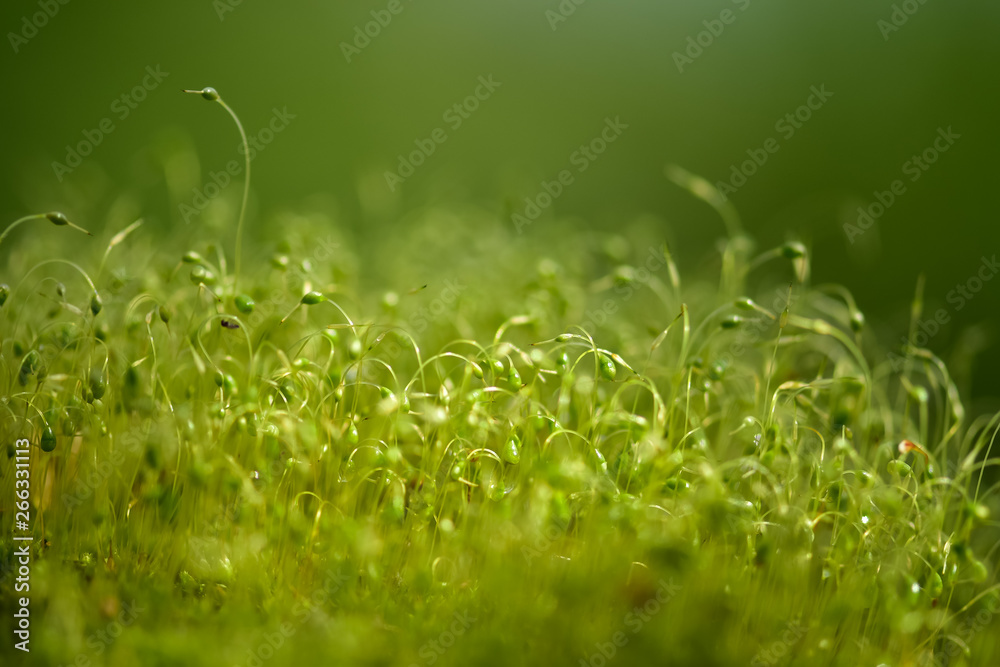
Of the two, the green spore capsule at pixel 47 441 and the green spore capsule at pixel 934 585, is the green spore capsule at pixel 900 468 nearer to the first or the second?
the green spore capsule at pixel 934 585

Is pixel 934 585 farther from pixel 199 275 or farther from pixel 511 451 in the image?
pixel 199 275

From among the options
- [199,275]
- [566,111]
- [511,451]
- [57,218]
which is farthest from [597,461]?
[566,111]

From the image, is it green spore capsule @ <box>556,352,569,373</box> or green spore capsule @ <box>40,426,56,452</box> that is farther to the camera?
green spore capsule @ <box>556,352,569,373</box>

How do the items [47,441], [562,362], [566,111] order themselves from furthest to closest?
[566,111], [562,362], [47,441]

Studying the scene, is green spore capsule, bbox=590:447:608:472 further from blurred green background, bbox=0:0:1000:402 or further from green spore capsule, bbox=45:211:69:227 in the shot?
blurred green background, bbox=0:0:1000:402

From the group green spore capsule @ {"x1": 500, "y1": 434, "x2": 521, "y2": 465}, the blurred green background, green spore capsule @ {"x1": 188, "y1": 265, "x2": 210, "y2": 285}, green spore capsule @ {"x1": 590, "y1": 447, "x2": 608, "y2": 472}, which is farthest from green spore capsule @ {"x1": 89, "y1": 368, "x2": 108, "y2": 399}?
the blurred green background

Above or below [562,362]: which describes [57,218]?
below

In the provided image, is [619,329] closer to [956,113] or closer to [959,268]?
[959,268]

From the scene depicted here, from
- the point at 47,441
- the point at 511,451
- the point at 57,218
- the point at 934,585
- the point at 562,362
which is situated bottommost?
the point at 47,441
